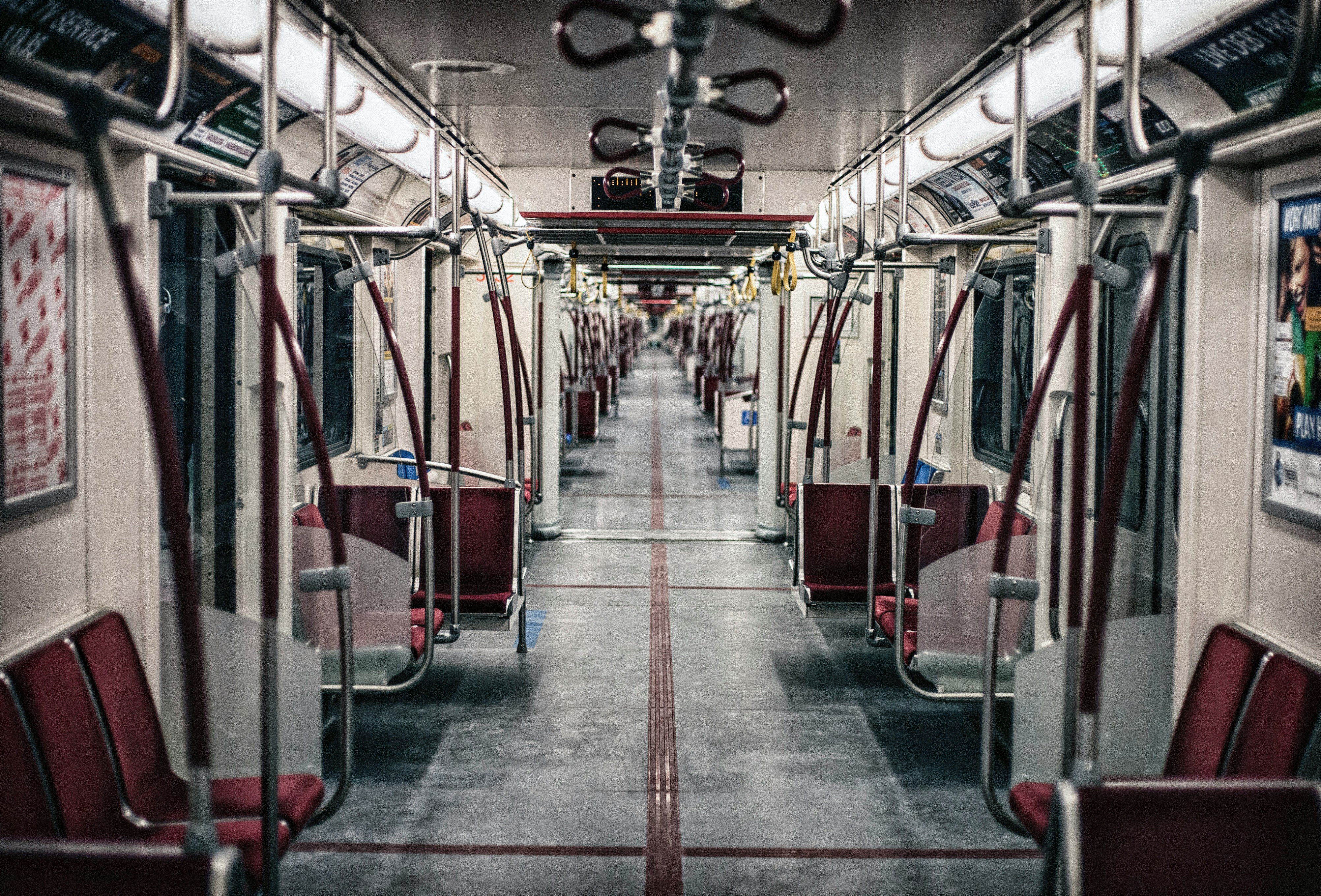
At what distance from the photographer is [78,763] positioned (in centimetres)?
282

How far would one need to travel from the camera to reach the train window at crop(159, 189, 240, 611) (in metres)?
4.17

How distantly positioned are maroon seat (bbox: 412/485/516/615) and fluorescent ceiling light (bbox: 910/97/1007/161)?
266cm

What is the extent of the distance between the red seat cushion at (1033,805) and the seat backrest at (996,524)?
122 cm

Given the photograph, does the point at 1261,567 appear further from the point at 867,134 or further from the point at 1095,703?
the point at 867,134

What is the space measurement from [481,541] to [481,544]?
2 cm

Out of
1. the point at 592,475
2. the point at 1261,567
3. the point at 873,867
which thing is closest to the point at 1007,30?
the point at 1261,567

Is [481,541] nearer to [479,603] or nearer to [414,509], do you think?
[479,603]

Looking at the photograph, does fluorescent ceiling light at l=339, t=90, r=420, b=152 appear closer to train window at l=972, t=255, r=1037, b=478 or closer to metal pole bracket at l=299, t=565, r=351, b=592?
metal pole bracket at l=299, t=565, r=351, b=592

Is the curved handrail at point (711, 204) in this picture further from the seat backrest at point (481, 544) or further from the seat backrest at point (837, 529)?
the seat backrest at point (481, 544)

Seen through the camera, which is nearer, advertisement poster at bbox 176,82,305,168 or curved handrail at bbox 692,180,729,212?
advertisement poster at bbox 176,82,305,168

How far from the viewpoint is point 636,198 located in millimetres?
6730

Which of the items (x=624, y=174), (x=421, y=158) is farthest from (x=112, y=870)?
(x=624, y=174)

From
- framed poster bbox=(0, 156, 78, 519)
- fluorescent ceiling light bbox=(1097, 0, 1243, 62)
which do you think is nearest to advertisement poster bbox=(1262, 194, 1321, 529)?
fluorescent ceiling light bbox=(1097, 0, 1243, 62)

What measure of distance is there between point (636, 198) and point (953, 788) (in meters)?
3.93
